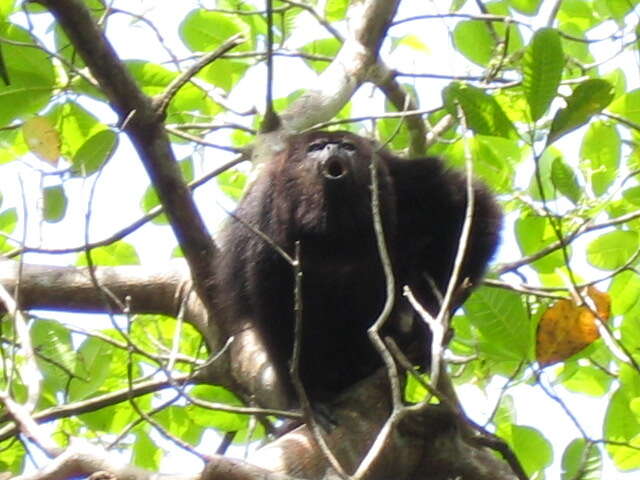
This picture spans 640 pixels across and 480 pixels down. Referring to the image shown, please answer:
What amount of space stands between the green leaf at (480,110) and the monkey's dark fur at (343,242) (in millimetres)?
805

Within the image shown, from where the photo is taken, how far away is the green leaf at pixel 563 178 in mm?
2137

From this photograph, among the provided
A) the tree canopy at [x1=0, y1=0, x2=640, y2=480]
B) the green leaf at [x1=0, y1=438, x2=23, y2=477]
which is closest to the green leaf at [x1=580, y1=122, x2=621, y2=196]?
the tree canopy at [x1=0, y1=0, x2=640, y2=480]

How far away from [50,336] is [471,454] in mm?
1069

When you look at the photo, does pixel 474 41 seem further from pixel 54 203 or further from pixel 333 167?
pixel 54 203

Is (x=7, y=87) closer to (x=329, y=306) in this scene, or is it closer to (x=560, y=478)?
(x=329, y=306)

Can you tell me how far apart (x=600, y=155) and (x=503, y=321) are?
2.80 ft

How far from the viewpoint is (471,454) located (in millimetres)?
2330

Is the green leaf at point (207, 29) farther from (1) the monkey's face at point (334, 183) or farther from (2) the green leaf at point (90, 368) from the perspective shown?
(2) the green leaf at point (90, 368)

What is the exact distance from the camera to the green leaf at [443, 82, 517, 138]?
6.51 ft

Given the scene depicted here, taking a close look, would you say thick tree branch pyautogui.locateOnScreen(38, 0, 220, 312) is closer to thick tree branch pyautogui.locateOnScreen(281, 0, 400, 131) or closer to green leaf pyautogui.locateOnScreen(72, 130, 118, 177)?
green leaf pyautogui.locateOnScreen(72, 130, 118, 177)

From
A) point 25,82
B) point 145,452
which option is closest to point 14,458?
point 145,452

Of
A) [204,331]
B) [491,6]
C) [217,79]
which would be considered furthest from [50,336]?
[491,6]

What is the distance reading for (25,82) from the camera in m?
2.65

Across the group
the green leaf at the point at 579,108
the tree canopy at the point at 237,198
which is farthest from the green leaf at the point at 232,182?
the green leaf at the point at 579,108
